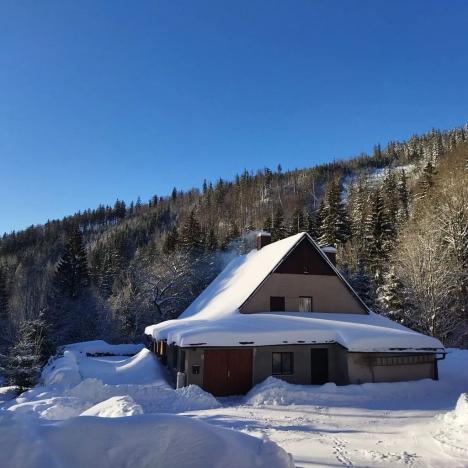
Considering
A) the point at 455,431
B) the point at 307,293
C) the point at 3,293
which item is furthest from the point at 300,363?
the point at 3,293

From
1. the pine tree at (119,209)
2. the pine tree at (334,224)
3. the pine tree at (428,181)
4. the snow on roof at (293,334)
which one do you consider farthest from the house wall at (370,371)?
the pine tree at (119,209)

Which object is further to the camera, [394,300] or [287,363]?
[394,300]

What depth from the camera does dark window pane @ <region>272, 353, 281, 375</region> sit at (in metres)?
18.9

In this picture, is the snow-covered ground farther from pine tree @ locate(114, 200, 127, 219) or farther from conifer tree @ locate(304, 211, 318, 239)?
pine tree @ locate(114, 200, 127, 219)

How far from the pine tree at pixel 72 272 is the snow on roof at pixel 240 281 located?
1145 inches

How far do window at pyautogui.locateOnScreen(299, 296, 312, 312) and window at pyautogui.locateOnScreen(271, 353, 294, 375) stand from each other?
3871mm

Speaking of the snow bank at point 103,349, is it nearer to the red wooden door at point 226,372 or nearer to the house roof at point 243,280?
the house roof at point 243,280

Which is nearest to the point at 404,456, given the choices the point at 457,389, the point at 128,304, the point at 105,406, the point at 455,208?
the point at 105,406

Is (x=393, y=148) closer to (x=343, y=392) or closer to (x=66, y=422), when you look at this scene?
(x=343, y=392)

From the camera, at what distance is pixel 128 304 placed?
4134 cm

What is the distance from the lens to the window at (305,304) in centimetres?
2255

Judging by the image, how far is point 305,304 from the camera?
Answer: 22.7 metres

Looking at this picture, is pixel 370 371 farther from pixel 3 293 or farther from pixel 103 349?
pixel 3 293

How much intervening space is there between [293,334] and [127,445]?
589 inches
